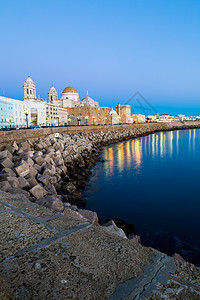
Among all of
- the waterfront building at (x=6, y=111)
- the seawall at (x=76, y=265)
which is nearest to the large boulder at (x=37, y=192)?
the seawall at (x=76, y=265)

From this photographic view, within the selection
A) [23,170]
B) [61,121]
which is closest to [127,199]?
[23,170]

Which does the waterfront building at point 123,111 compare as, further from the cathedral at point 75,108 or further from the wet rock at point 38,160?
the wet rock at point 38,160

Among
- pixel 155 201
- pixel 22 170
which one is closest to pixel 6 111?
pixel 22 170

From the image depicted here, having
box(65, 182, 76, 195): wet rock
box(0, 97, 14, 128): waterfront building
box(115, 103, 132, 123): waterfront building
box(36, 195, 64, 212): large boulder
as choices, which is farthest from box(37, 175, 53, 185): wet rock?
box(115, 103, 132, 123): waterfront building

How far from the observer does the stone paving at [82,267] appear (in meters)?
1.83

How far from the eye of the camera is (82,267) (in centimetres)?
214

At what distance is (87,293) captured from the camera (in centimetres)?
181

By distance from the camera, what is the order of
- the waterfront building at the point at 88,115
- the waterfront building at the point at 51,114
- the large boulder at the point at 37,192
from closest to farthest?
the large boulder at the point at 37,192 < the waterfront building at the point at 51,114 < the waterfront building at the point at 88,115

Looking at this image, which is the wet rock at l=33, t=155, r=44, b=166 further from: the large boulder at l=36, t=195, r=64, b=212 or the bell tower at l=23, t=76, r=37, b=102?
the bell tower at l=23, t=76, r=37, b=102

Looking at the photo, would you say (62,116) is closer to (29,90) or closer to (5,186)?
(29,90)

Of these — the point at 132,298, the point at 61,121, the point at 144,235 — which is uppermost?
the point at 61,121

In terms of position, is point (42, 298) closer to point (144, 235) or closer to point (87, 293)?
point (87, 293)

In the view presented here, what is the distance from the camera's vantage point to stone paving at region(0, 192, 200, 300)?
1.83m

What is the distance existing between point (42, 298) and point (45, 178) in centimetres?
571
